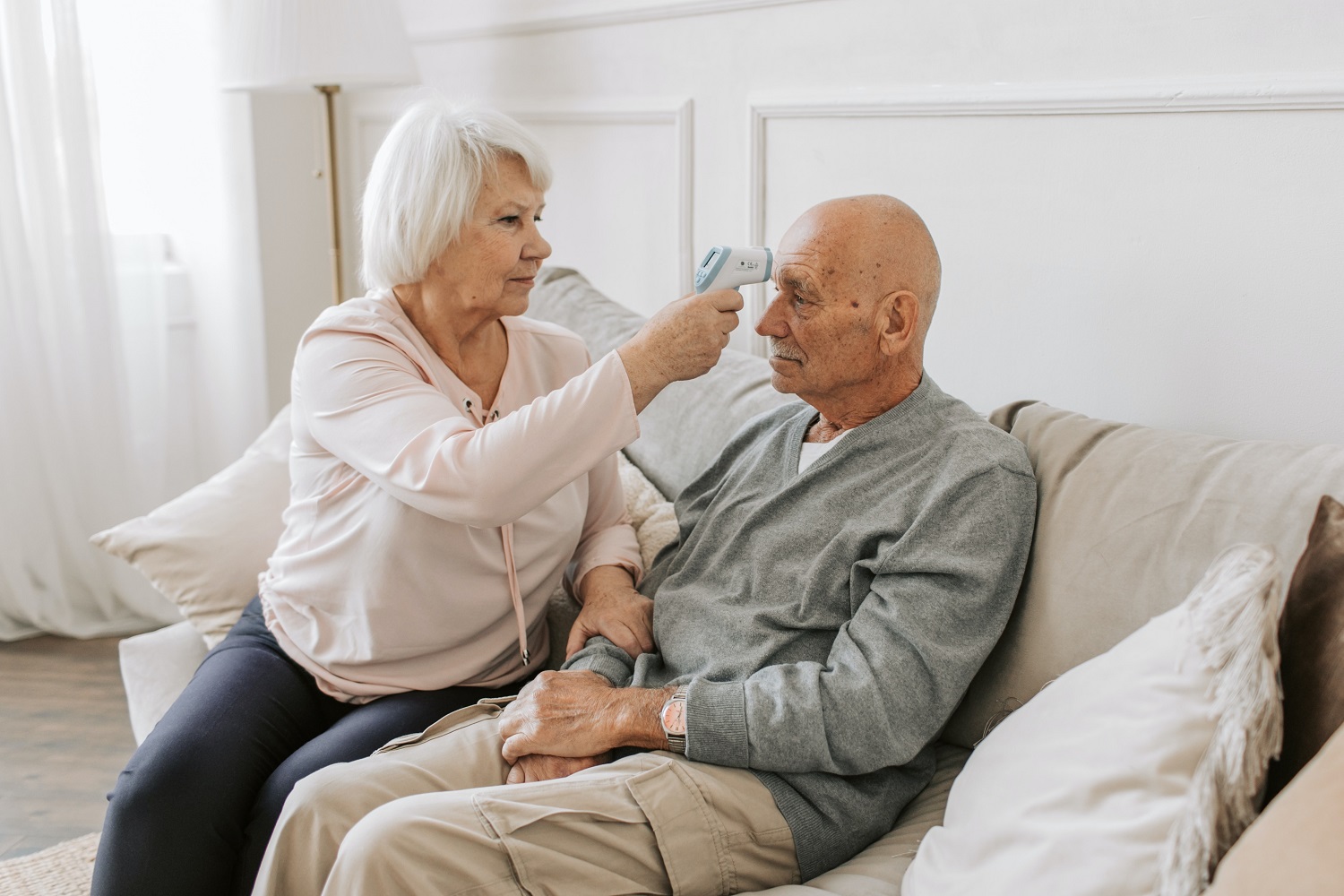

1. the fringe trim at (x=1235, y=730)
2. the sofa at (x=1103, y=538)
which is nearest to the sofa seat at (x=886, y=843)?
the sofa at (x=1103, y=538)

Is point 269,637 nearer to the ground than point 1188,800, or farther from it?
nearer to the ground

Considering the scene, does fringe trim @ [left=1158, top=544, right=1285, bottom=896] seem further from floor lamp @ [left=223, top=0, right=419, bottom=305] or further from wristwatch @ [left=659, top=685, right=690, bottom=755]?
floor lamp @ [left=223, top=0, right=419, bottom=305]

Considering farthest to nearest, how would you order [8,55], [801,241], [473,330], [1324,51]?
1. [8,55]
2. [473,330]
3. [801,241]
4. [1324,51]

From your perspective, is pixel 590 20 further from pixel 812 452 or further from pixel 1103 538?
pixel 1103 538

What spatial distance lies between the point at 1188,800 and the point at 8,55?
2.97 m

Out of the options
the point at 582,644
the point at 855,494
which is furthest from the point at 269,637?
the point at 855,494

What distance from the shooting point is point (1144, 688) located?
90 centimetres

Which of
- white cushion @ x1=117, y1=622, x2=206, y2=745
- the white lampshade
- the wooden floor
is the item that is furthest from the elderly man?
the white lampshade

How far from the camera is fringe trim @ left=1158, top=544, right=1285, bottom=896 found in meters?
0.81

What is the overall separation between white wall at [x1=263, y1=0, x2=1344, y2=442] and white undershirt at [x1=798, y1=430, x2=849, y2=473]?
1.31 ft

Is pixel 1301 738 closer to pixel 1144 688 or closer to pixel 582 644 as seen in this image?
pixel 1144 688

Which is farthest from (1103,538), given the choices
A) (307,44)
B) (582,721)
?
(307,44)

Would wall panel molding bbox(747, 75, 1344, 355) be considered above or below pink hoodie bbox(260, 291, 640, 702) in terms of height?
above

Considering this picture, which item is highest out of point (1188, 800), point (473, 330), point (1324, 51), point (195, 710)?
point (1324, 51)
